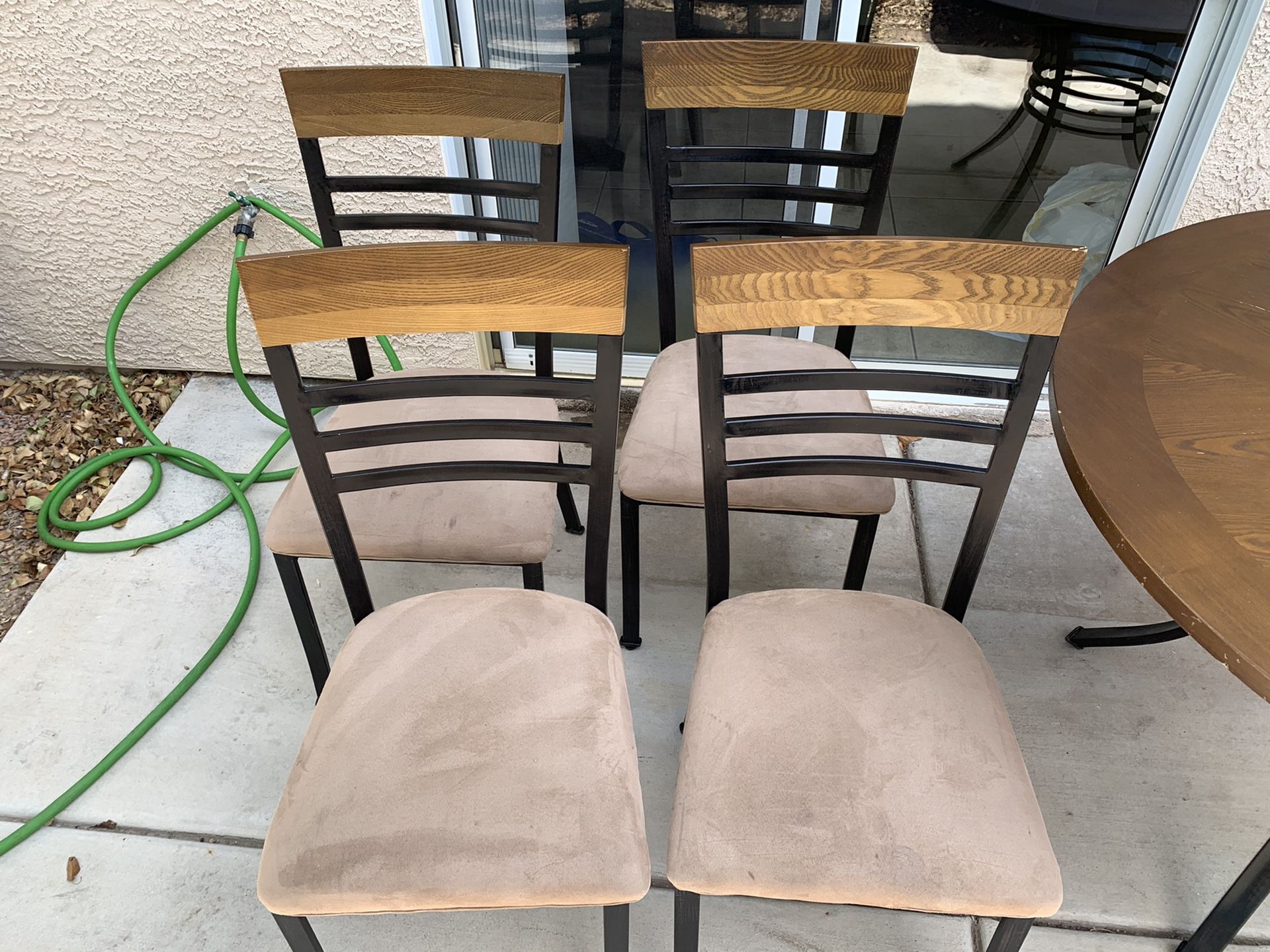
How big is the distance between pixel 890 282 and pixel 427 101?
0.83m

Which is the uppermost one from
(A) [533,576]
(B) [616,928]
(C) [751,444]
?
(C) [751,444]

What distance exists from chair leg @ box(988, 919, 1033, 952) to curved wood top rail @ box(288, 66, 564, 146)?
120 cm

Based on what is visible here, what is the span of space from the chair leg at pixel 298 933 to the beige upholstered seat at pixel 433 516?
48 centimetres

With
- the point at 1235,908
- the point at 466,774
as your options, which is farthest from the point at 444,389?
the point at 1235,908

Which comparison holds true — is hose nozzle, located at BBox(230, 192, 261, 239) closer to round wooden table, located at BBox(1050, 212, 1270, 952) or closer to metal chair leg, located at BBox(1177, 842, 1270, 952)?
round wooden table, located at BBox(1050, 212, 1270, 952)

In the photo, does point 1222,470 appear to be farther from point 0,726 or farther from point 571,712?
point 0,726

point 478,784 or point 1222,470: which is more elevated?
point 1222,470

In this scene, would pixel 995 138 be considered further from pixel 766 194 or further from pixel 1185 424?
pixel 1185 424

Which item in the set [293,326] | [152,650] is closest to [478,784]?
[293,326]

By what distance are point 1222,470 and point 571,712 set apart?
79 centimetres

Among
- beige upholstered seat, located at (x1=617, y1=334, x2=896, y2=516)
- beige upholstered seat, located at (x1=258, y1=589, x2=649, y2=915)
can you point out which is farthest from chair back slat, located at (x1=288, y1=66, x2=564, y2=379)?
beige upholstered seat, located at (x1=258, y1=589, x2=649, y2=915)

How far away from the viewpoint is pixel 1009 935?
0.98 m

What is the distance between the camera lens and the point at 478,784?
0.97 meters

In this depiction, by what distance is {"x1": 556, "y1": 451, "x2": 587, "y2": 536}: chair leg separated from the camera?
187 centimetres
